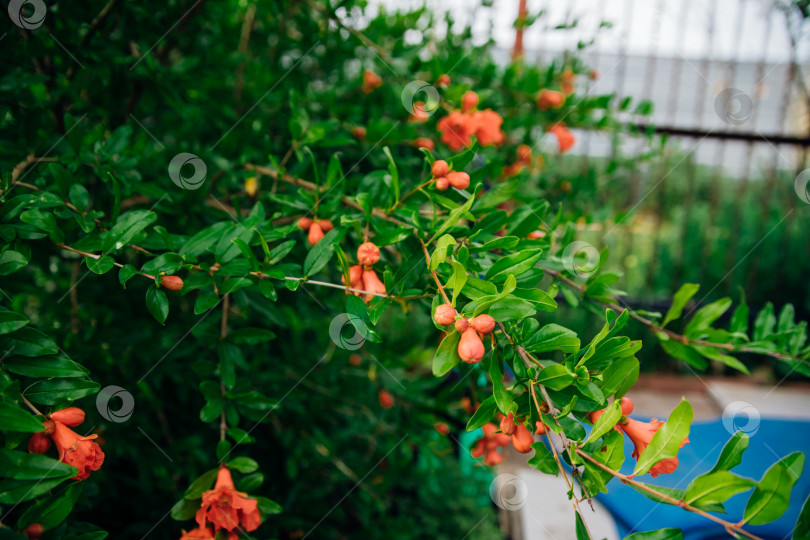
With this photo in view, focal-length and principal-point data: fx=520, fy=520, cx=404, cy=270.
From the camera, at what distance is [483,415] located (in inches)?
24.8

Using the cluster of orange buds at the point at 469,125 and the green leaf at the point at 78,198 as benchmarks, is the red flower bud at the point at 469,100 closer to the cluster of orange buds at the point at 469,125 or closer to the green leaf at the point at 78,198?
the cluster of orange buds at the point at 469,125

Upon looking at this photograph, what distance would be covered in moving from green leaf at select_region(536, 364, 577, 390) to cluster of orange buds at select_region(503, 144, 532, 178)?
2.94 feet

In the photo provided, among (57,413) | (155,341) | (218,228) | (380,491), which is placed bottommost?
(380,491)

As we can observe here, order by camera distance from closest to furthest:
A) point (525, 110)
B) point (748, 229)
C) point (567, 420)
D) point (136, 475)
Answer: point (567, 420) → point (136, 475) → point (525, 110) → point (748, 229)

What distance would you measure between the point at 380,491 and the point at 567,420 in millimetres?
878

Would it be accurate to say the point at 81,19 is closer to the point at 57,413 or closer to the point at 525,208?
the point at 57,413

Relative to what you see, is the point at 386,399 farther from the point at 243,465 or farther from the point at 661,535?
the point at 661,535

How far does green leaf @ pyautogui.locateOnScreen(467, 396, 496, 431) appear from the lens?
2.04 ft

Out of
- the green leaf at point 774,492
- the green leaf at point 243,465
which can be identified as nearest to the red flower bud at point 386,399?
the green leaf at point 243,465

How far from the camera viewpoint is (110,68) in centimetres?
109

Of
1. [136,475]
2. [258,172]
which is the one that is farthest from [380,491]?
[258,172]

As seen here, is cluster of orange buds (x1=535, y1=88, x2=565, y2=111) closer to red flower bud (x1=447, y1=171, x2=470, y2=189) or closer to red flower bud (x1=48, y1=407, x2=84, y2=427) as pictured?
red flower bud (x1=447, y1=171, x2=470, y2=189)

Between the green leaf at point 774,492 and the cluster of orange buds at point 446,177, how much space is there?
482 mm

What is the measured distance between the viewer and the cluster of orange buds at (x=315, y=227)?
0.80 meters
